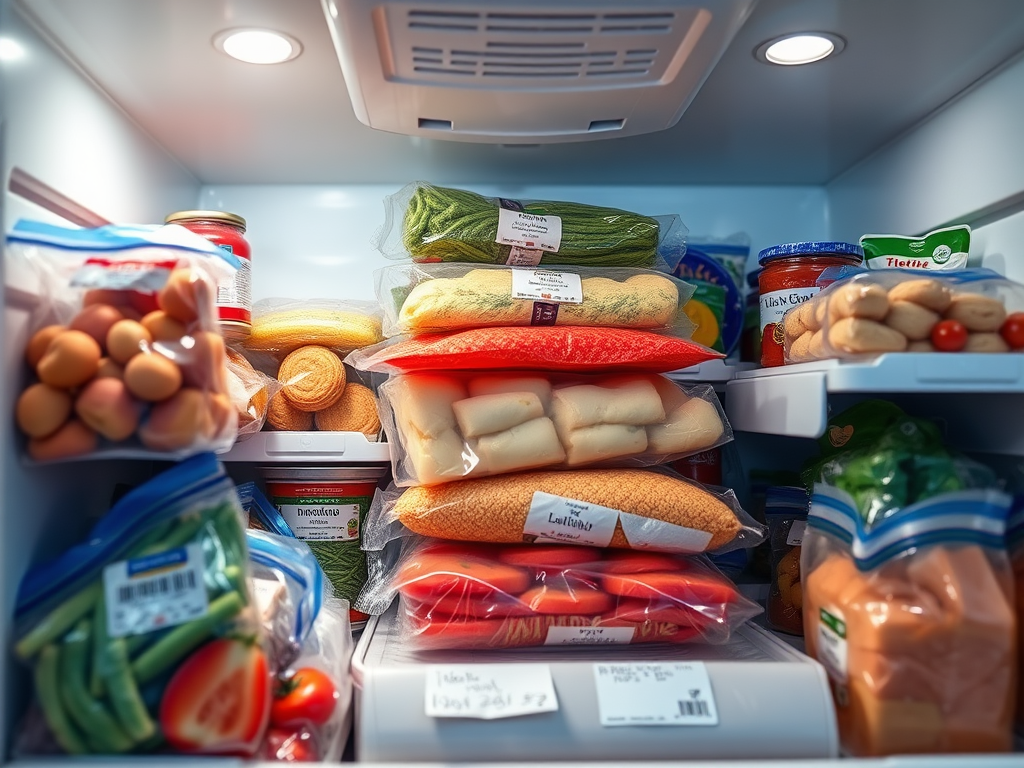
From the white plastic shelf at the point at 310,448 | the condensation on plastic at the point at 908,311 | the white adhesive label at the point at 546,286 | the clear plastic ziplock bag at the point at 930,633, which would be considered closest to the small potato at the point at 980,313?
the condensation on plastic at the point at 908,311

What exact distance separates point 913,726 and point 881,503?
206mm

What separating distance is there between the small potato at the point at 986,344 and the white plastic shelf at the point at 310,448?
68 cm

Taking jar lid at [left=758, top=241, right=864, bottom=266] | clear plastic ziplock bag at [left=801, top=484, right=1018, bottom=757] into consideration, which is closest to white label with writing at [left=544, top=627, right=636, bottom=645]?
clear plastic ziplock bag at [left=801, top=484, right=1018, bottom=757]

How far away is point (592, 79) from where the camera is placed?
2.75 feet

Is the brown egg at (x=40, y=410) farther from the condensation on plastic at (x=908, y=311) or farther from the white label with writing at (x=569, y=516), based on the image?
the condensation on plastic at (x=908, y=311)

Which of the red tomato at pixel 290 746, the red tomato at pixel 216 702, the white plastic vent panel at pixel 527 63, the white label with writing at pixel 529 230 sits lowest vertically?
the red tomato at pixel 290 746

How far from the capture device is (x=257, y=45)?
0.86 m

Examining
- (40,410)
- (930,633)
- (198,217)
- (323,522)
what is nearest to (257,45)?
(198,217)

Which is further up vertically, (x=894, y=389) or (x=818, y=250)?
(x=818, y=250)

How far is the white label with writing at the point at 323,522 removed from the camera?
1.02m

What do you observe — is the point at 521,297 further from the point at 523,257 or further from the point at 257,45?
the point at 257,45

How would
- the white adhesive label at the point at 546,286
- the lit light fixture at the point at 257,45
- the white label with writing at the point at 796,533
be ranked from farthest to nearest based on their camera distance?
1. the white label with writing at the point at 796,533
2. the white adhesive label at the point at 546,286
3. the lit light fixture at the point at 257,45

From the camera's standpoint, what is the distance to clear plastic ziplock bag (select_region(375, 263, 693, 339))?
932 mm

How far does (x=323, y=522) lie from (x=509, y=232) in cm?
46
